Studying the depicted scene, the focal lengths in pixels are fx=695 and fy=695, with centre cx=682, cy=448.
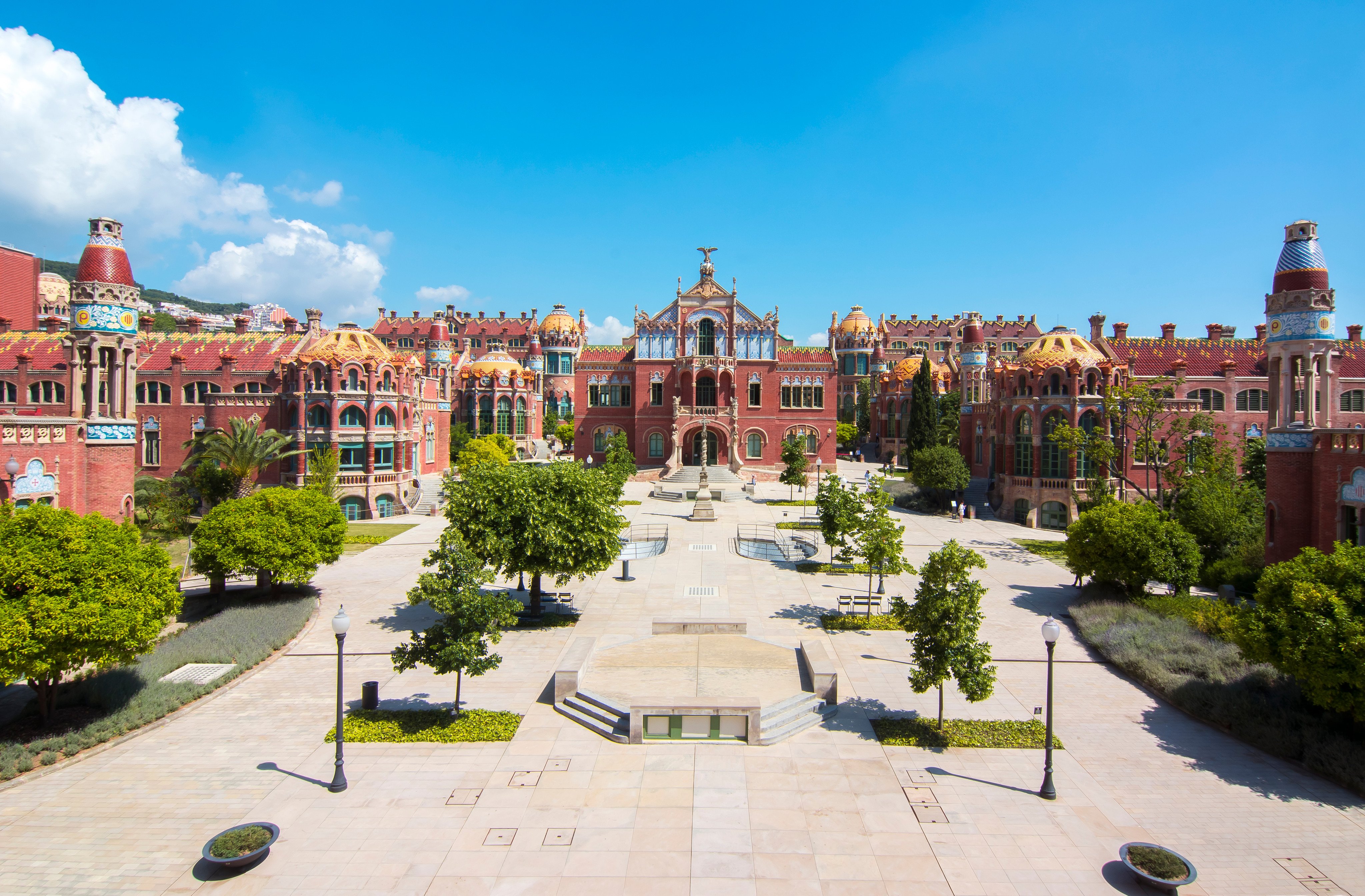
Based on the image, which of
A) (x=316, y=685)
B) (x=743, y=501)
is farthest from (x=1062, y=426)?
(x=316, y=685)

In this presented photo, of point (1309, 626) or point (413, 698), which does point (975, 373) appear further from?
point (413, 698)

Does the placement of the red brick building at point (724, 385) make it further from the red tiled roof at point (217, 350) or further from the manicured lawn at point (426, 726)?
the manicured lawn at point (426, 726)

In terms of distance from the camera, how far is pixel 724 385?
201 ft

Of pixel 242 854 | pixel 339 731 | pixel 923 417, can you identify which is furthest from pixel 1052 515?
pixel 242 854

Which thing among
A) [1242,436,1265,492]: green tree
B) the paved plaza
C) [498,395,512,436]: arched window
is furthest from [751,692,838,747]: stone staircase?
[498,395,512,436]: arched window

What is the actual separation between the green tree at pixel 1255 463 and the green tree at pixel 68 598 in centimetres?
4361

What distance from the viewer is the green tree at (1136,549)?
78.8 ft

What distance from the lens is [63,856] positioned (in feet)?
37.1

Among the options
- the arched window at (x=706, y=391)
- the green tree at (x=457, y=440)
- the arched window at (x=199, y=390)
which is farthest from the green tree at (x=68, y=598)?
→ the arched window at (x=706, y=391)

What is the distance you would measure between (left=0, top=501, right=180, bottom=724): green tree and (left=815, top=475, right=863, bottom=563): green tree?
67.9ft

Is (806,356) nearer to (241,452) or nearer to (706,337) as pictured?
(706,337)

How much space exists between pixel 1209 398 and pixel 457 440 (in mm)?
59167

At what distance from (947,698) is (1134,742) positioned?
3.98 metres

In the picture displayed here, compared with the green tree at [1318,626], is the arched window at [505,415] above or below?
above
